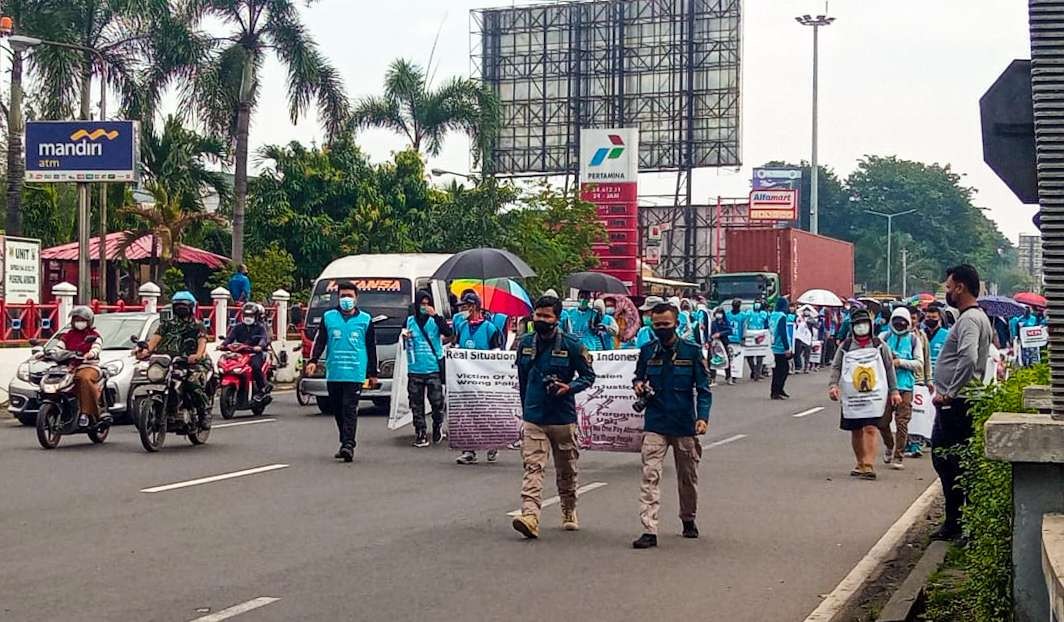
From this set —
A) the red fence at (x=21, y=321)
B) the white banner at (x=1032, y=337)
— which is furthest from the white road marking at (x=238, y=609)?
the white banner at (x=1032, y=337)

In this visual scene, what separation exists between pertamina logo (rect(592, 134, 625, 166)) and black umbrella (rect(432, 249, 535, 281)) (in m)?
34.1

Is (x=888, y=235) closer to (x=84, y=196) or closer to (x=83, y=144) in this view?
(x=83, y=144)

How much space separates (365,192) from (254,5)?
7949 millimetres

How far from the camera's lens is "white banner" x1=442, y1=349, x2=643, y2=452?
43.4ft

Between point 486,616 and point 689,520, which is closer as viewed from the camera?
point 486,616

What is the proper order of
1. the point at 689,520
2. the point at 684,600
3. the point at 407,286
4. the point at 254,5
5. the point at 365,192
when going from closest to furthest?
the point at 684,600
the point at 689,520
the point at 407,286
the point at 254,5
the point at 365,192

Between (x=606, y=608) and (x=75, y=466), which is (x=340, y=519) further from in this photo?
(x=75, y=466)

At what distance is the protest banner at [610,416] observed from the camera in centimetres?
1315

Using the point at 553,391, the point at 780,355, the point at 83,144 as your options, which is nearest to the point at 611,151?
the point at 780,355

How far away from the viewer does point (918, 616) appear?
757cm

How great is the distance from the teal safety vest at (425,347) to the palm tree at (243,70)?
64.3ft

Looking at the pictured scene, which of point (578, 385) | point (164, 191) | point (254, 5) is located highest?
point (254, 5)

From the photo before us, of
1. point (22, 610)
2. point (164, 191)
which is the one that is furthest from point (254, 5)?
point (22, 610)

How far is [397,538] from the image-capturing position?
9.71 m
